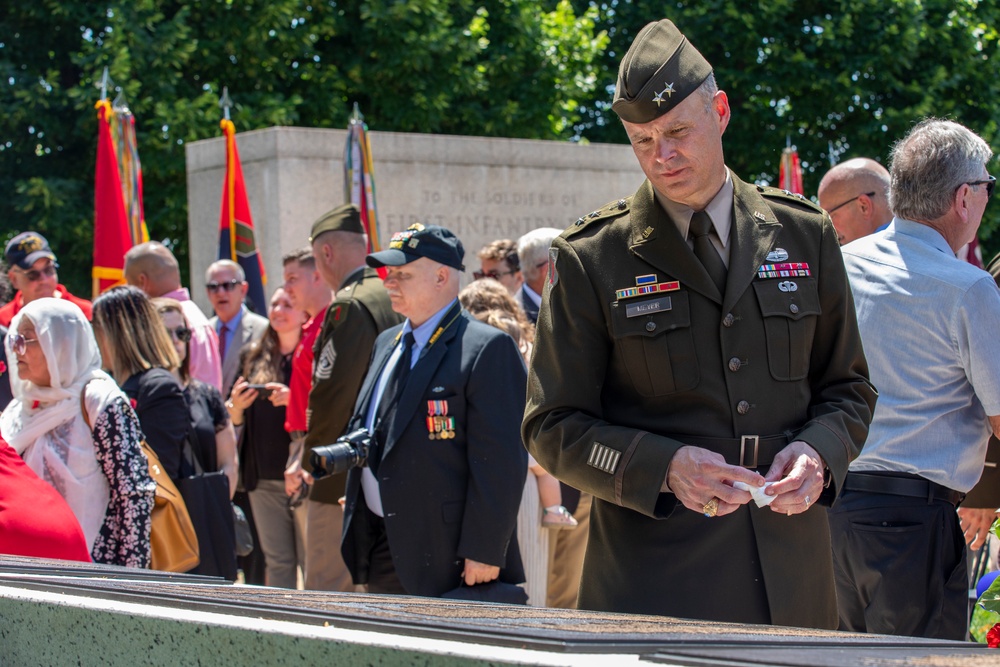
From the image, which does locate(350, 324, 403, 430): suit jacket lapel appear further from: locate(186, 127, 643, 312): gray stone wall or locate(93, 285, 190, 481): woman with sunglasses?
locate(186, 127, 643, 312): gray stone wall

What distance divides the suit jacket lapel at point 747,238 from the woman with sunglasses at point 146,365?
3.16 metres

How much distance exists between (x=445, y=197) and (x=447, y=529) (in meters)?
7.64

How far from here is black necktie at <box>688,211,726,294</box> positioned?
2.77 meters

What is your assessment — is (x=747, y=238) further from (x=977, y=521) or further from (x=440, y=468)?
(x=440, y=468)

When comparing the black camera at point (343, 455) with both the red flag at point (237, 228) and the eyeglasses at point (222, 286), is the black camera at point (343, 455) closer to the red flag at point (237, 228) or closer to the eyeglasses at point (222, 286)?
the eyeglasses at point (222, 286)

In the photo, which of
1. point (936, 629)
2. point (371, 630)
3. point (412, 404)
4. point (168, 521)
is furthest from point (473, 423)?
point (371, 630)

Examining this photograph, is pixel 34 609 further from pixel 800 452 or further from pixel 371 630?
pixel 800 452

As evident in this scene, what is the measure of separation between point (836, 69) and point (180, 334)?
60.6 ft

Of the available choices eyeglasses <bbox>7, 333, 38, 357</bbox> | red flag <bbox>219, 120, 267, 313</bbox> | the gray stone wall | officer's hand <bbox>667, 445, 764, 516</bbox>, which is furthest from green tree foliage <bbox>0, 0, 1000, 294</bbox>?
officer's hand <bbox>667, 445, 764, 516</bbox>

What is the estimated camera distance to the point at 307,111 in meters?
20.0

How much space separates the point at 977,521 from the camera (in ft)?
14.1

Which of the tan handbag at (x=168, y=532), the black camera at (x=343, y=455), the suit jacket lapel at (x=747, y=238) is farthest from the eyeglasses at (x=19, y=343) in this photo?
the suit jacket lapel at (x=747, y=238)

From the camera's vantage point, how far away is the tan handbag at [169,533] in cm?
473

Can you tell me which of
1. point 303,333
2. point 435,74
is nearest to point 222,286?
point 303,333
